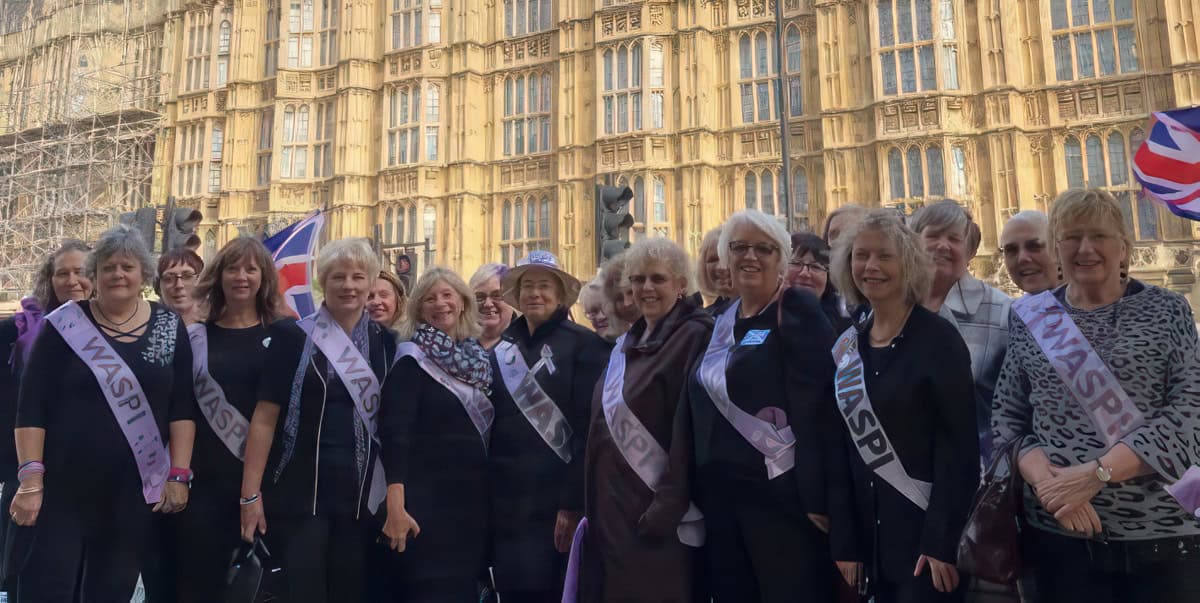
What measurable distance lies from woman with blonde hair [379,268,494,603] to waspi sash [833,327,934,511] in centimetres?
179

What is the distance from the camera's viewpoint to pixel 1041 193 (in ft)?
58.3

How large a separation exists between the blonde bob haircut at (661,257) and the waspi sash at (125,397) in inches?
91.3

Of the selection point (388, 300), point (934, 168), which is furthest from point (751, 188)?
point (388, 300)

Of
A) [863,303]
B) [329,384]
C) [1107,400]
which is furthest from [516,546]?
[1107,400]

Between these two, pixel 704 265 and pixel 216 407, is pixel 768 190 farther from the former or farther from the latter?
pixel 216 407

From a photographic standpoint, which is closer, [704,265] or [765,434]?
[765,434]

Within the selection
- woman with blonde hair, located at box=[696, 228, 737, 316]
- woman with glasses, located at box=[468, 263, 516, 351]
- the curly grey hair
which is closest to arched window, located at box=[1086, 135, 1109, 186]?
woman with glasses, located at box=[468, 263, 516, 351]

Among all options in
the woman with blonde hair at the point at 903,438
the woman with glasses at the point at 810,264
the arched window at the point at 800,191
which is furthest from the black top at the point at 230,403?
the arched window at the point at 800,191

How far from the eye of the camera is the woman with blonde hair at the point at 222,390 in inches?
145

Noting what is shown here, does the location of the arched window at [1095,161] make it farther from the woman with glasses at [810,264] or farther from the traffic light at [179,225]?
the traffic light at [179,225]

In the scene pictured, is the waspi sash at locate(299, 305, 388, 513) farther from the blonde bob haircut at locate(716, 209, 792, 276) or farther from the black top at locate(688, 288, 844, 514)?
the blonde bob haircut at locate(716, 209, 792, 276)

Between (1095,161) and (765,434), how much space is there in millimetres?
18024

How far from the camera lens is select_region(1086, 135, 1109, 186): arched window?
1745cm

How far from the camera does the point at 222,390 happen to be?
3.81 m
